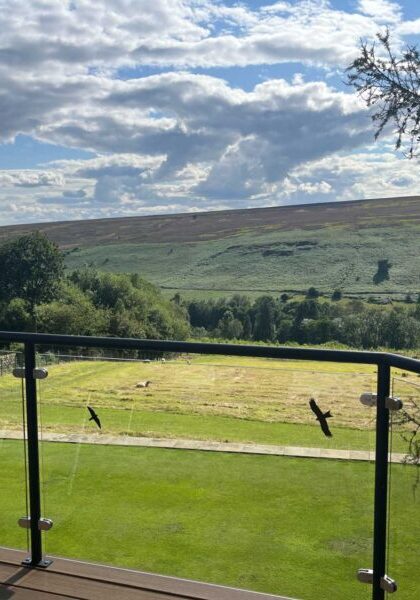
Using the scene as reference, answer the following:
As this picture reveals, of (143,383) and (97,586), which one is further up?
(143,383)

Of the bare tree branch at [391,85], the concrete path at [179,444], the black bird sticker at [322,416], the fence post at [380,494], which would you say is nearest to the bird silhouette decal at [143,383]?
the concrete path at [179,444]

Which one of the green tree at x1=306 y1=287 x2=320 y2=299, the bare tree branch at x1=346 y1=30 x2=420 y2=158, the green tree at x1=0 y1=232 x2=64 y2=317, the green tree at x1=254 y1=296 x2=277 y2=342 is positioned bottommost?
the green tree at x1=254 y1=296 x2=277 y2=342

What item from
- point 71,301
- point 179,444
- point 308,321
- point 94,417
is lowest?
point 308,321

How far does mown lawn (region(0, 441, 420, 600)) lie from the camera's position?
7.51 feet

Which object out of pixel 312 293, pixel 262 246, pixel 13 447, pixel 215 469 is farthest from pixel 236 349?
pixel 262 246

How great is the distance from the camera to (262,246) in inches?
2945

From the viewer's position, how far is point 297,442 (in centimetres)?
214

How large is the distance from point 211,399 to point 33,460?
77cm

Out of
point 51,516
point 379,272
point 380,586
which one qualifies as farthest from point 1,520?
point 379,272

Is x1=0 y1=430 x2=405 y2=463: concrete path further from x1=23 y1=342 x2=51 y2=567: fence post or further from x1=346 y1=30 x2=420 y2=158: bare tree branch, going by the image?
x1=346 y1=30 x2=420 y2=158: bare tree branch

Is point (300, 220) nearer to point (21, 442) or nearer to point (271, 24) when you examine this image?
point (271, 24)

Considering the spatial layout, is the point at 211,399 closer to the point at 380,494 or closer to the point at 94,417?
the point at 94,417

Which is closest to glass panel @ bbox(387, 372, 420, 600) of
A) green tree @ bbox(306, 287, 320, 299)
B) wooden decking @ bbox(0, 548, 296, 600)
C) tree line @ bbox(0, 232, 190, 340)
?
wooden decking @ bbox(0, 548, 296, 600)

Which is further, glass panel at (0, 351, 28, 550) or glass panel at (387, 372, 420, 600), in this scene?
glass panel at (0, 351, 28, 550)
